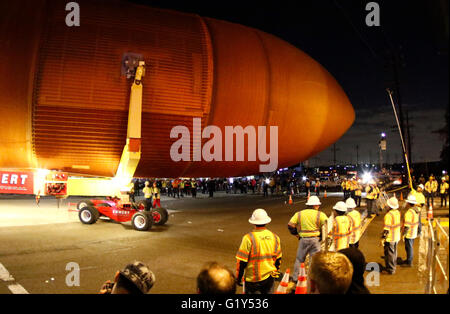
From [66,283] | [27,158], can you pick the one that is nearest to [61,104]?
[27,158]

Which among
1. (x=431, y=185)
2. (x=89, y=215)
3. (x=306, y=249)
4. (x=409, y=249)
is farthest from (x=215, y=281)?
(x=431, y=185)

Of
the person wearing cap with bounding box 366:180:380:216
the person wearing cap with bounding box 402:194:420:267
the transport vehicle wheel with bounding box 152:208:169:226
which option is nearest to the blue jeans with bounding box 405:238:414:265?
the person wearing cap with bounding box 402:194:420:267

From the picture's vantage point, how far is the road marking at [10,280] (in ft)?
18.2

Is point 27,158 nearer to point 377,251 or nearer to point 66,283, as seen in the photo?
point 66,283

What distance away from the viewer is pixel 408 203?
296 inches

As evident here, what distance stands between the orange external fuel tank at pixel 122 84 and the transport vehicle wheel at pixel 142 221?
2.88m

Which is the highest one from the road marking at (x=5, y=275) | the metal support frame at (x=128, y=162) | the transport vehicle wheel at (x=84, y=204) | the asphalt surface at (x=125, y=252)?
the metal support frame at (x=128, y=162)

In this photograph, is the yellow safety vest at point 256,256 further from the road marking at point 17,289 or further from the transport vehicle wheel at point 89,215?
the transport vehicle wheel at point 89,215

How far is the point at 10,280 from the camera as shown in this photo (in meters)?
6.10

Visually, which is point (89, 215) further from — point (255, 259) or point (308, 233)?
point (255, 259)

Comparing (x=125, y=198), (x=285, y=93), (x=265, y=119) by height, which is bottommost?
(x=125, y=198)

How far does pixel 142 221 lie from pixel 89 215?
2.37 metres

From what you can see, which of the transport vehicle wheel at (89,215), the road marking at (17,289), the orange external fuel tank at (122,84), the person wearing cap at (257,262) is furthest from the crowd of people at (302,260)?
the transport vehicle wheel at (89,215)
